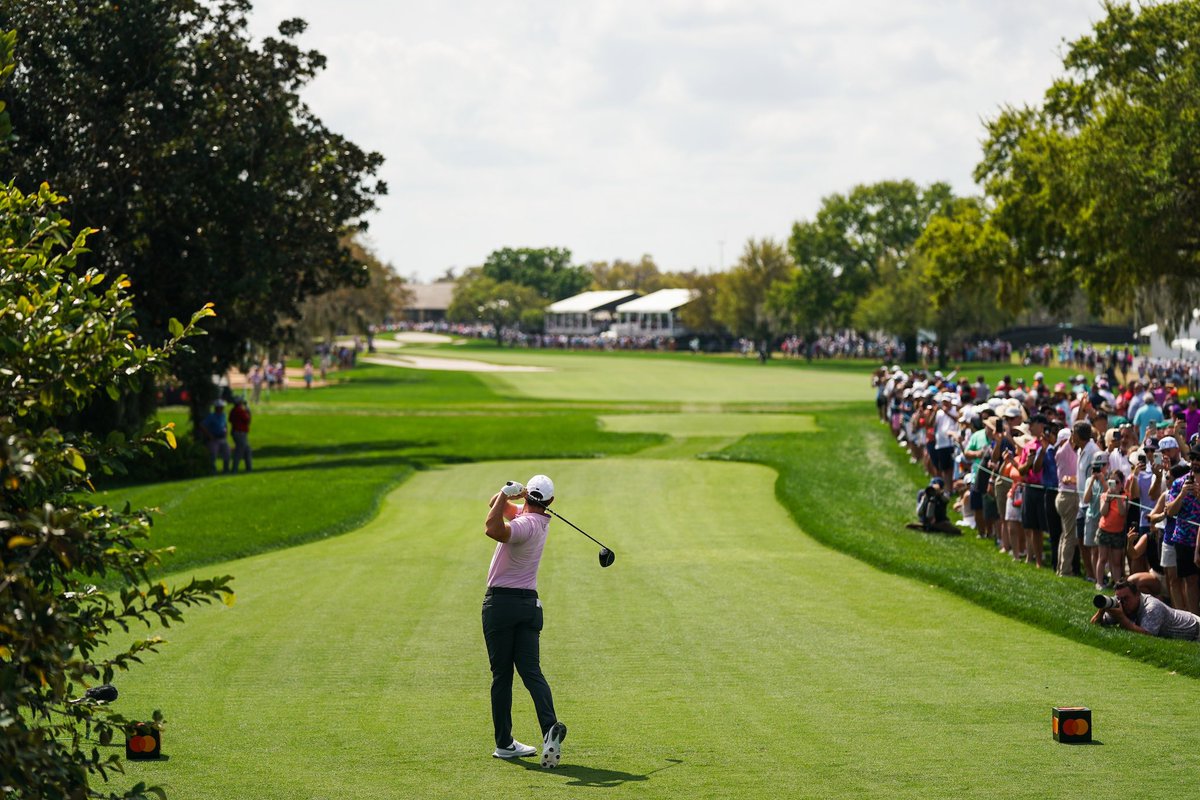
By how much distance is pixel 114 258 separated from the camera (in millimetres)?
36344

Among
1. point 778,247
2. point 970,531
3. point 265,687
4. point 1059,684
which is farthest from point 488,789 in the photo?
point 778,247

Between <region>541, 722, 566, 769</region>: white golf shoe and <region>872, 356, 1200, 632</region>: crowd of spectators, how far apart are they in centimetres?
774

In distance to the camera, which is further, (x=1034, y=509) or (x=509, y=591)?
(x=1034, y=509)

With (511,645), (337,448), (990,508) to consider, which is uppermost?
(511,645)

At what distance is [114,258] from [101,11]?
5802 mm

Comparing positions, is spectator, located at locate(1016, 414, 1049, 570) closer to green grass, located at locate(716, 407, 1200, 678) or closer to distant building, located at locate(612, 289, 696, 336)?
green grass, located at locate(716, 407, 1200, 678)

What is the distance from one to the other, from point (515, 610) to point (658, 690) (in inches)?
103

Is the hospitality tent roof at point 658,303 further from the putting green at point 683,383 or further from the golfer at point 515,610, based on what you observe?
the golfer at point 515,610

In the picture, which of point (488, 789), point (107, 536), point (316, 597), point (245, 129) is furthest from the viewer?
point (245, 129)

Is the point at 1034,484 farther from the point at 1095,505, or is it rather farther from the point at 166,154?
the point at 166,154

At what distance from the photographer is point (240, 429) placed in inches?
1542

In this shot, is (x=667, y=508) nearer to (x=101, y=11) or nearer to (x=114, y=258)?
(x=114, y=258)

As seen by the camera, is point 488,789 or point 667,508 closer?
point 488,789

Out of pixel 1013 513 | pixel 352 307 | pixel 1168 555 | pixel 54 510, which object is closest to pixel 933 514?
pixel 1013 513
